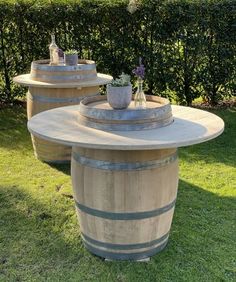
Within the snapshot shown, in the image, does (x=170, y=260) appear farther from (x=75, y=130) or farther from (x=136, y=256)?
(x=75, y=130)

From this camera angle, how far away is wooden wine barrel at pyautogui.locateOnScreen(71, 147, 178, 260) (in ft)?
9.33

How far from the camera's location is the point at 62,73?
4652 mm

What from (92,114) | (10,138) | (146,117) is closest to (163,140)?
(146,117)

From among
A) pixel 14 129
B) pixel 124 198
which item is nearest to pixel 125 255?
pixel 124 198

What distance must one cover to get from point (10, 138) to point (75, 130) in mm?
3425

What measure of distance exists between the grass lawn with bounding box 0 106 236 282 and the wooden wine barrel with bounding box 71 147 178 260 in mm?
144

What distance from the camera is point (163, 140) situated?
2641mm

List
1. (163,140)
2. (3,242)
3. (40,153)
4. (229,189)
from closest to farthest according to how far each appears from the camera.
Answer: (163,140) < (3,242) < (229,189) < (40,153)

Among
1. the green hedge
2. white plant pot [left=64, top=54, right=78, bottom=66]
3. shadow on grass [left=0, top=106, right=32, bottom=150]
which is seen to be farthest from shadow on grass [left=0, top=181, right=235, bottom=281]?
the green hedge

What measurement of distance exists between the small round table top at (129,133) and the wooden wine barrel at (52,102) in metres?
1.46

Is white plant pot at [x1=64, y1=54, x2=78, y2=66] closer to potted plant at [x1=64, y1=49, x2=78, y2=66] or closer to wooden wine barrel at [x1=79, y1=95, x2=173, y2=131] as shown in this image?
potted plant at [x1=64, y1=49, x2=78, y2=66]

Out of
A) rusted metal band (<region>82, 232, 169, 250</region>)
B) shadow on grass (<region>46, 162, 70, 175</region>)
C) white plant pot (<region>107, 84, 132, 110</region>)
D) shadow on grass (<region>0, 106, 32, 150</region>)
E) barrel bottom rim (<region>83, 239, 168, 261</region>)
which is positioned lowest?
shadow on grass (<region>0, 106, 32, 150</region>)

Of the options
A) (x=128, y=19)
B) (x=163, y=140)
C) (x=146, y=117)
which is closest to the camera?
(x=163, y=140)

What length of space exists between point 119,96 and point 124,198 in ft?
2.20
